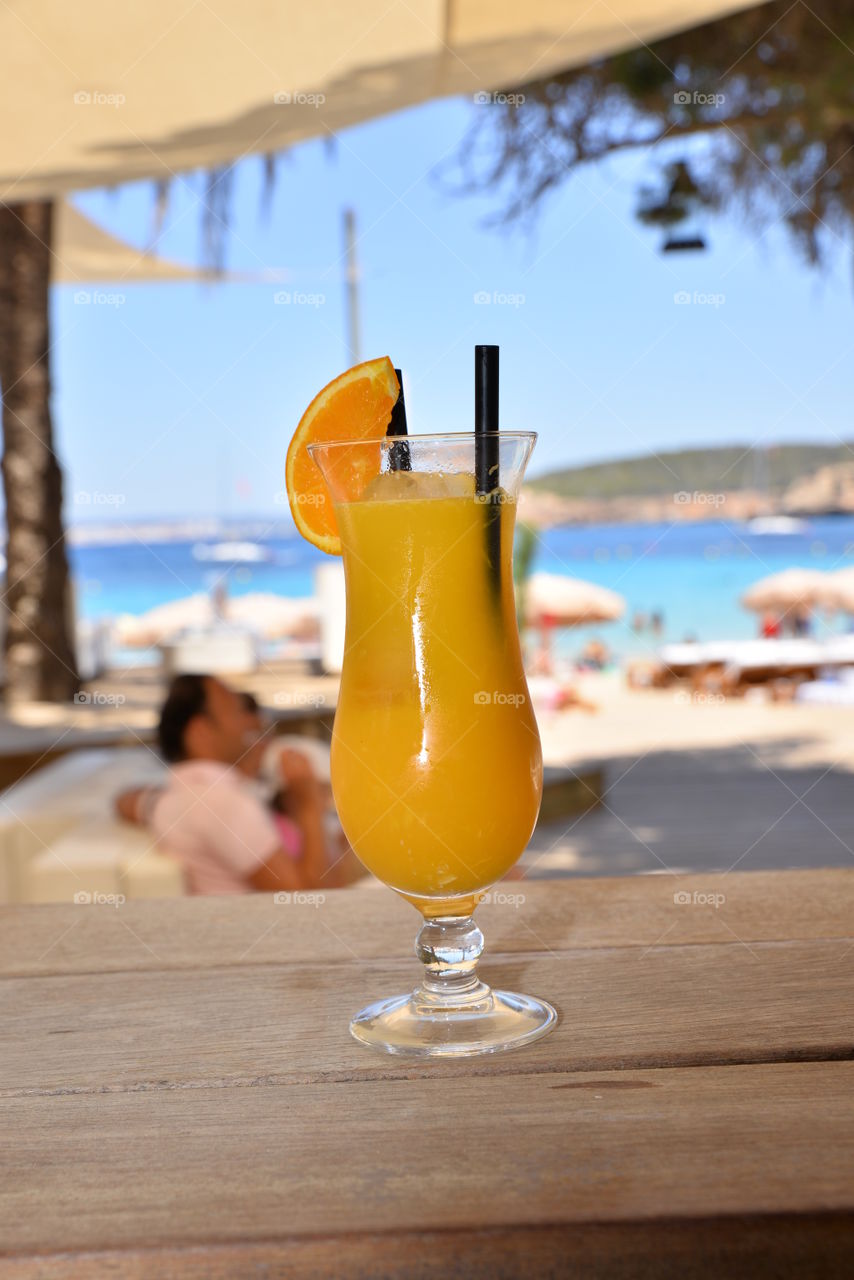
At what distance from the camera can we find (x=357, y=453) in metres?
0.81

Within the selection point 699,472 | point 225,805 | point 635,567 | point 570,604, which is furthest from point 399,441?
point 635,567

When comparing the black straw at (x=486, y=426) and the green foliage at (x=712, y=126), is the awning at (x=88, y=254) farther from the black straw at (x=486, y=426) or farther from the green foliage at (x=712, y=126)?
the black straw at (x=486, y=426)

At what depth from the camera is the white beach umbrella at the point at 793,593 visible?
933 centimetres

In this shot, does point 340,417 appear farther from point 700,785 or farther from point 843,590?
point 843,590

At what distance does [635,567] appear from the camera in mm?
17969

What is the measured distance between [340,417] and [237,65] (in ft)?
7.15

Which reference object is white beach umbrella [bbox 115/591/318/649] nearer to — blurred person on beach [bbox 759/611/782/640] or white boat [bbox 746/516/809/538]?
blurred person on beach [bbox 759/611/782/640]

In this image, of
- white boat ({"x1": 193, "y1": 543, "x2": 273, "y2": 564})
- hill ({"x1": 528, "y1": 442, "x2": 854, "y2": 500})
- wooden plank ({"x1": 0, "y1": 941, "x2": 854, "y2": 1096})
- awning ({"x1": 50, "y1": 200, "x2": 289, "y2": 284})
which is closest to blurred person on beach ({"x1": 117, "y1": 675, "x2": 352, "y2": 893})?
wooden plank ({"x1": 0, "y1": 941, "x2": 854, "y2": 1096})

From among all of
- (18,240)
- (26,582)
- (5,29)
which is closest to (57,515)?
(26,582)

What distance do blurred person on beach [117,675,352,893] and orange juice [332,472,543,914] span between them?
1.81 m

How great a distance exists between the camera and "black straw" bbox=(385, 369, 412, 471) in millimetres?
786

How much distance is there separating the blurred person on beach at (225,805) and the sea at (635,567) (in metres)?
10.4

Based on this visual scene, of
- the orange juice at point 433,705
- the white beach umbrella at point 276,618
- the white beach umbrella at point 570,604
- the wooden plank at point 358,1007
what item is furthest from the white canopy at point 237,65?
the white beach umbrella at point 276,618

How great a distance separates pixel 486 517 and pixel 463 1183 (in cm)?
43
